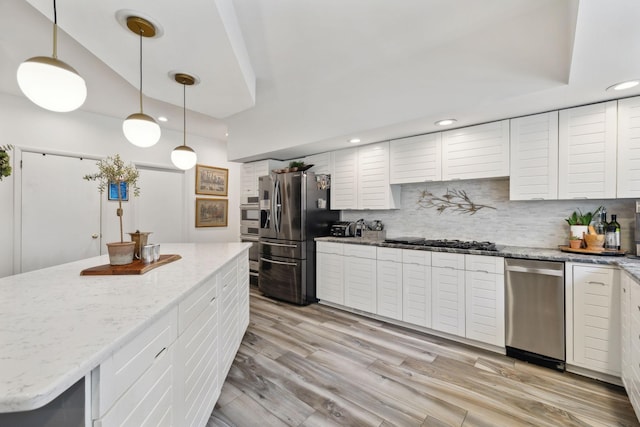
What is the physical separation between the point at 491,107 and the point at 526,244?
1.42m

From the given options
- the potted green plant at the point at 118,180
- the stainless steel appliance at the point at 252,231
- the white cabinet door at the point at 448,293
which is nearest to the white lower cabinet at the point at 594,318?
the white cabinet door at the point at 448,293

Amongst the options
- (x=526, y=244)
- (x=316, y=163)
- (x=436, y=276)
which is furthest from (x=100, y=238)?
(x=526, y=244)

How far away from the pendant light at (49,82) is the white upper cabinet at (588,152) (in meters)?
3.39

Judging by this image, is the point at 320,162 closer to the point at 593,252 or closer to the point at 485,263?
the point at 485,263

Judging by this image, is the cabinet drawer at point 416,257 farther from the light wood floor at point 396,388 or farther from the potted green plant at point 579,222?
the potted green plant at point 579,222

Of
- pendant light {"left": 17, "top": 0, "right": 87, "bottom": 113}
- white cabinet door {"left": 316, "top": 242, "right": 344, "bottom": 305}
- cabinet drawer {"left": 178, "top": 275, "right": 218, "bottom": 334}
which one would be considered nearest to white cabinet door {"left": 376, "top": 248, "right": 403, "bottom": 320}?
white cabinet door {"left": 316, "top": 242, "right": 344, "bottom": 305}

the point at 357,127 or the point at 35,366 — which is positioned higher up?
the point at 357,127

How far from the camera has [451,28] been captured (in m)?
2.22

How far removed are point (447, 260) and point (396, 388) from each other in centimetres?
128

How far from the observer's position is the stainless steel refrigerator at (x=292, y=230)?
3.73 meters

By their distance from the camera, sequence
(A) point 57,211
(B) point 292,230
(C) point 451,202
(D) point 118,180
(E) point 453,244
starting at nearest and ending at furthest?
(D) point 118,180 < (E) point 453,244 < (C) point 451,202 < (A) point 57,211 < (B) point 292,230

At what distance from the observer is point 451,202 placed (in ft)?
10.6

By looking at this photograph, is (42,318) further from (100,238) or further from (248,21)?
(100,238)

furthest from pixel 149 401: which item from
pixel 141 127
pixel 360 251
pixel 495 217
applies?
pixel 495 217
